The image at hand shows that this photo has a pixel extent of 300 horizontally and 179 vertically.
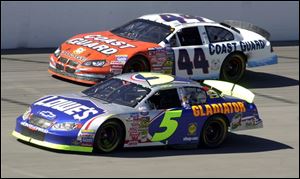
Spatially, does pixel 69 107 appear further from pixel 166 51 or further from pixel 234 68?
pixel 234 68

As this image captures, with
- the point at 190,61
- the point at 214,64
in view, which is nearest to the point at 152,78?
the point at 190,61

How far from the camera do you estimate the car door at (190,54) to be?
61.1ft

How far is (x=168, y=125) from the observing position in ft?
44.0

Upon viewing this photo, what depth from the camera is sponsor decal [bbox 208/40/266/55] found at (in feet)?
63.1

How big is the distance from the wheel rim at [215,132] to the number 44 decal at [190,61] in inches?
182

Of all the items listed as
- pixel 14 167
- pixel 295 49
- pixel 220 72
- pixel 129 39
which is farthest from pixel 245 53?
pixel 14 167

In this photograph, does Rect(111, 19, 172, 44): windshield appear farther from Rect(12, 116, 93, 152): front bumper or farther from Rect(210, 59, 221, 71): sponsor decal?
Rect(12, 116, 93, 152): front bumper

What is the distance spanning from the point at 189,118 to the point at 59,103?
1.97 m

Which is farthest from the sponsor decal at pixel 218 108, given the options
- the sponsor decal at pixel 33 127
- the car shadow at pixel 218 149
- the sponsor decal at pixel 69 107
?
the sponsor decal at pixel 33 127

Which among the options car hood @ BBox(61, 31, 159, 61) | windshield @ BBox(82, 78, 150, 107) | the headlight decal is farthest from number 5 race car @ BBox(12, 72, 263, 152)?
car hood @ BBox(61, 31, 159, 61)

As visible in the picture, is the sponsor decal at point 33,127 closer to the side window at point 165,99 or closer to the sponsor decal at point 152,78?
the side window at point 165,99

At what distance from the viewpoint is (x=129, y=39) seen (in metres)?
18.9

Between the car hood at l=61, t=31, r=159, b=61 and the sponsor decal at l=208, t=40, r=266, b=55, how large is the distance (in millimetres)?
1428

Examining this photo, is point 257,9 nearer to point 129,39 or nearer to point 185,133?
point 129,39
